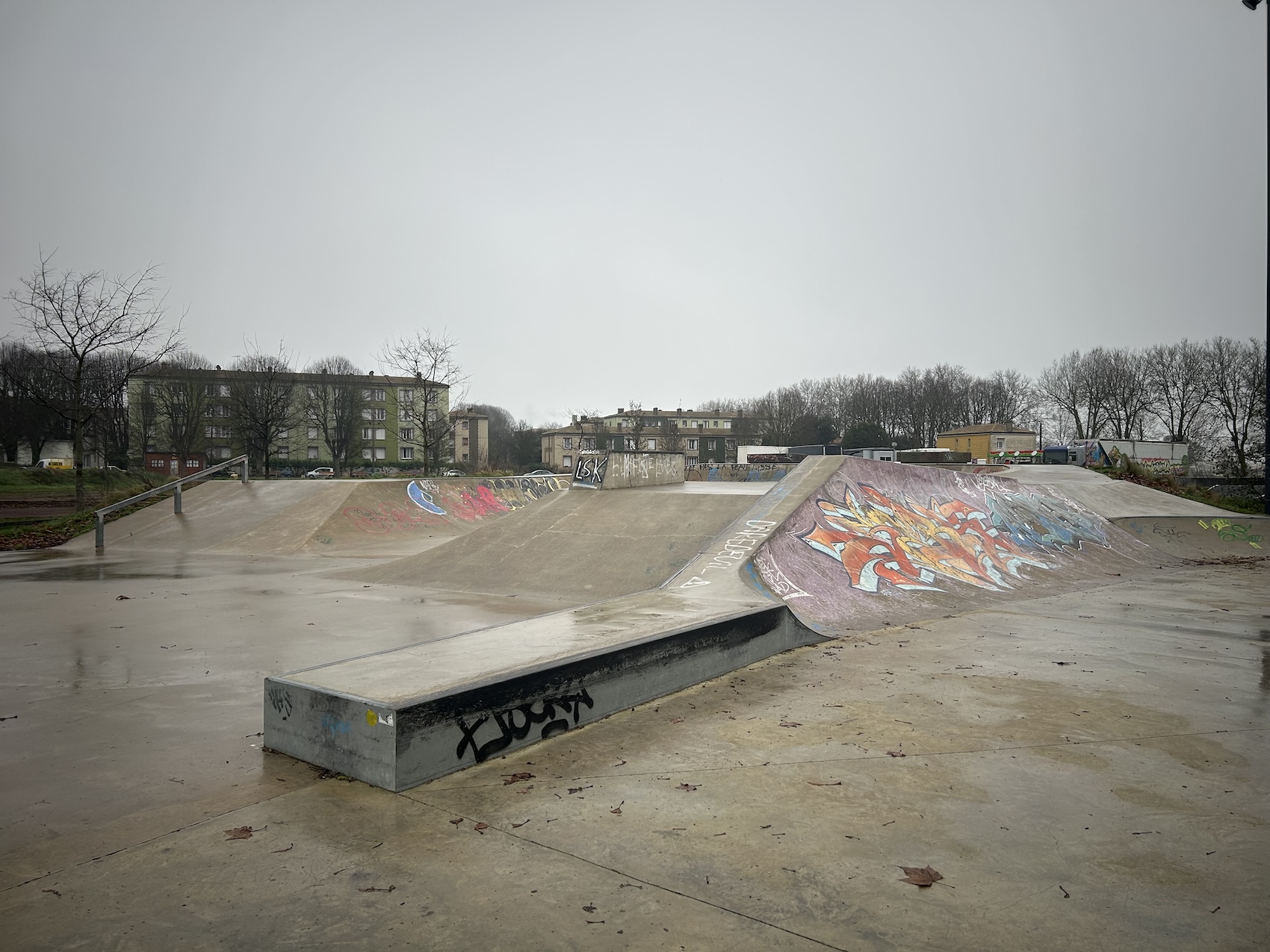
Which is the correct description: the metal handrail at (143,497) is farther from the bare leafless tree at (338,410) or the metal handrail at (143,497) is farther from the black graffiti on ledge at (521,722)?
the bare leafless tree at (338,410)

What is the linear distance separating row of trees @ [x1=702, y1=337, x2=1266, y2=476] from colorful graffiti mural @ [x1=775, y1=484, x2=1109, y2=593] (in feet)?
102

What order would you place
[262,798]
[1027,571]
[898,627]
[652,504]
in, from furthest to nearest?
1. [652,504]
2. [1027,571]
3. [898,627]
4. [262,798]

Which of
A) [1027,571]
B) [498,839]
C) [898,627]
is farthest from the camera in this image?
[1027,571]

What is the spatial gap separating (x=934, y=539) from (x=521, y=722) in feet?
32.7

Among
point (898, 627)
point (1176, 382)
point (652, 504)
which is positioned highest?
point (1176, 382)

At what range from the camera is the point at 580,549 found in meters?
12.6

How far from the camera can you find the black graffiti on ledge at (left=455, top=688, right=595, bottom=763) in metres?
4.39

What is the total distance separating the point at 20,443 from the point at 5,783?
64205 millimetres

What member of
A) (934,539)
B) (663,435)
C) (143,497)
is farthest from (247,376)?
(934,539)

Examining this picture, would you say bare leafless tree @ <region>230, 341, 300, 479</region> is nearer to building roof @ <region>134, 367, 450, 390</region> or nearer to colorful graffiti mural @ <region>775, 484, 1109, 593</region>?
building roof @ <region>134, 367, 450, 390</region>

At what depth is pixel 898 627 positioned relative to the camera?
9.02 m

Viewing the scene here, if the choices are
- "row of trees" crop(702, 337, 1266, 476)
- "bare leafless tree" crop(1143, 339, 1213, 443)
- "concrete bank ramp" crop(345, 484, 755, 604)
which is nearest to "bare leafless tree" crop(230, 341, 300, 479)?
"concrete bank ramp" crop(345, 484, 755, 604)

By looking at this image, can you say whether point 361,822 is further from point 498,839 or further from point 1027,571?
point 1027,571

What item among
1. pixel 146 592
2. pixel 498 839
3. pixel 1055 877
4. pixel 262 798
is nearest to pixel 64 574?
pixel 146 592
